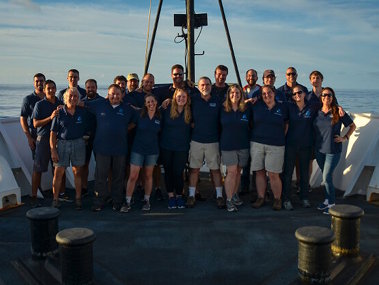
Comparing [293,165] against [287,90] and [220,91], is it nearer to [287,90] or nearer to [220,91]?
[287,90]

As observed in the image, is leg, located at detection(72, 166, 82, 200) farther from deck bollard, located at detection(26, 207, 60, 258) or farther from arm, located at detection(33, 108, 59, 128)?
deck bollard, located at detection(26, 207, 60, 258)

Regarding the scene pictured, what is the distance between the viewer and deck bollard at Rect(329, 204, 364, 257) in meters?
3.71

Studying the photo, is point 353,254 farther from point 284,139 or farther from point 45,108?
point 45,108

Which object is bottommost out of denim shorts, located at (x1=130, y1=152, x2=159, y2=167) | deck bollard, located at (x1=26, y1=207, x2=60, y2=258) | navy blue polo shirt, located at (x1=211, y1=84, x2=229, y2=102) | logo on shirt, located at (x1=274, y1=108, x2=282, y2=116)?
deck bollard, located at (x1=26, y1=207, x2=60, y2=258)

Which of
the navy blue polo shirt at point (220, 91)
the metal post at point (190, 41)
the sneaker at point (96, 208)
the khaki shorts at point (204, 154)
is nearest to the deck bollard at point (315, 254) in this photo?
the khaki shorts at point (204, 154)

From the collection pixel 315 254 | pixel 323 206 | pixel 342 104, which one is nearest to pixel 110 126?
pixel 323 206

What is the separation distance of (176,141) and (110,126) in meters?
0.88

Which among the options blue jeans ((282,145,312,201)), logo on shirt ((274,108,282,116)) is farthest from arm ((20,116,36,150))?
blue jeans ((282,145,312,201))

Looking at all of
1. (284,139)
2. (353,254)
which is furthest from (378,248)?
(284,139)

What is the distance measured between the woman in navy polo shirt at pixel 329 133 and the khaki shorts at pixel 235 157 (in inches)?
37.1

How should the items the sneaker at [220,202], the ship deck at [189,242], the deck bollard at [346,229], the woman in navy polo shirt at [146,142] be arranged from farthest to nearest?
1. the sneaker at [220,202]
2. the woman in navy polo shirt at [146,142]
3. the deck bollard at [346,229]
4. the ship deck at [189,242]

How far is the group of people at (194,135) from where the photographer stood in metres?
5.34

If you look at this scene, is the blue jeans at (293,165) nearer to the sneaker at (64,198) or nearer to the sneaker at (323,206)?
the sneaker at (323,206)

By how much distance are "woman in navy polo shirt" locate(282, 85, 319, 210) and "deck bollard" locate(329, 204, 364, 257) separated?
1.72 metres
